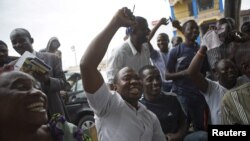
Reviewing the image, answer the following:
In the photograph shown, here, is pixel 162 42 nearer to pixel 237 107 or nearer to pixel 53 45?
pixel 53 45

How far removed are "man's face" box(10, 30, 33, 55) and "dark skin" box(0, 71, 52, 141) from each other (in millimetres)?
1593

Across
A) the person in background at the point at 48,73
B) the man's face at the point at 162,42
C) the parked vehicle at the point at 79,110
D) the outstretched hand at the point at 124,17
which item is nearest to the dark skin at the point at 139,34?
the person in background at the point at 48,73

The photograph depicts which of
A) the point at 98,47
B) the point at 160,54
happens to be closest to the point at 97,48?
the point at 98,47

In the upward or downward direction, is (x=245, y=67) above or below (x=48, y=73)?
below

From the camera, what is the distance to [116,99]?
2342mm

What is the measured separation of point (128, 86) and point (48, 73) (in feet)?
3.12

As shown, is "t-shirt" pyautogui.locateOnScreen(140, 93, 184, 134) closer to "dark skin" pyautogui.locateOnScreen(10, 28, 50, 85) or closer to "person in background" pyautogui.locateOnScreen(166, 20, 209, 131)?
"person in background" pyautogui.locateOnScreen(166, 20, 209, 131)

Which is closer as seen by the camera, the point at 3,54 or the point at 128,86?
the point at 128,86

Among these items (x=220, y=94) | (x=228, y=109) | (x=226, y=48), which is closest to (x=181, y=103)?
(x=220, y=94)

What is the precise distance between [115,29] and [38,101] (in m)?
0.70

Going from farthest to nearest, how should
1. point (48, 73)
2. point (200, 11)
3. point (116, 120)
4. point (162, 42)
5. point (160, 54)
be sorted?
point (200, 11) < point (162, 42) < point (160, 54) < point (48, 73) < point (116, 120)

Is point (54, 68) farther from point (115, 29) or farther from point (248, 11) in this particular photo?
point (248, 11)

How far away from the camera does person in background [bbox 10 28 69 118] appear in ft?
10.2

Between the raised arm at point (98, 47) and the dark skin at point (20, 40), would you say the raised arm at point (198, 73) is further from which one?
the dark skin at point (20, 40)
